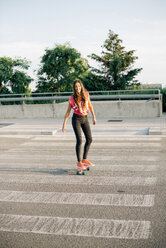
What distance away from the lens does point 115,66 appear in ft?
156

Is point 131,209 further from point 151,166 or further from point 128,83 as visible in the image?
point 128,83

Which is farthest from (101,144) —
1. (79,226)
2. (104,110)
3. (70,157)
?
(104,110)

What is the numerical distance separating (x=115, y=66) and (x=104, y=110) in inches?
1294

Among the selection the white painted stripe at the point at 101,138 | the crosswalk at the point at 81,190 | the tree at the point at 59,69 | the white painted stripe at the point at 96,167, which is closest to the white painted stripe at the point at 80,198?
the crosswalk at the point at 81,190

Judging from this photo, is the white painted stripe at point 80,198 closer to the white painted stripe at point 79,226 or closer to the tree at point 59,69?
the white painted stripe at point 79,226

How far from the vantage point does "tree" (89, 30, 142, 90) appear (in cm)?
4738

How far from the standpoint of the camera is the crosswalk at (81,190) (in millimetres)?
3949

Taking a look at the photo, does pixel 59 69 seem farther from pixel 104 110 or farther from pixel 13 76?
pixel 104 110

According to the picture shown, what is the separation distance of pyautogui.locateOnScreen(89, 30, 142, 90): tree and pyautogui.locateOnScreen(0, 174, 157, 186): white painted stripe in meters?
40.3

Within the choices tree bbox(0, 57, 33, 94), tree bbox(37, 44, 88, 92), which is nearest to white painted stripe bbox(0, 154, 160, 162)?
tree bbox(0, 57, 33, 94)

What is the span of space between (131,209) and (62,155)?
13.0 ft

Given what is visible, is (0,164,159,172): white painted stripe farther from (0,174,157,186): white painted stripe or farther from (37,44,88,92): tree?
(37,44,88,92): tree

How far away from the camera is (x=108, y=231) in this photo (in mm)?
3809

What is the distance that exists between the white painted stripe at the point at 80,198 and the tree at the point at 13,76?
32.6m
